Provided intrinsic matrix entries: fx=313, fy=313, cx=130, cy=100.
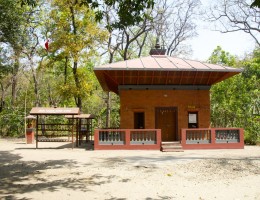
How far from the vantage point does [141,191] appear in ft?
27.6

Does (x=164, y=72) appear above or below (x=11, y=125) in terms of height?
above

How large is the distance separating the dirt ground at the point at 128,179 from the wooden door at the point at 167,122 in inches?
258

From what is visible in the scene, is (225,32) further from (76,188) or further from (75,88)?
(76,188)

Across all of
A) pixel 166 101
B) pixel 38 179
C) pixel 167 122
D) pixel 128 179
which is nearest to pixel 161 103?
pixel 166 101

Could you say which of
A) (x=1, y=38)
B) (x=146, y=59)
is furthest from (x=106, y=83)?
(x=1, y=38)

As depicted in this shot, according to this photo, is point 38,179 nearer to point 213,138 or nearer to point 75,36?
point 213,138

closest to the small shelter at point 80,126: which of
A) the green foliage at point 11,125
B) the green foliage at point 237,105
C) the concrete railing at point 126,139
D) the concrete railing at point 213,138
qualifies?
the concrete railing at point 126,139

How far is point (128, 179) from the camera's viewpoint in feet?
32.7

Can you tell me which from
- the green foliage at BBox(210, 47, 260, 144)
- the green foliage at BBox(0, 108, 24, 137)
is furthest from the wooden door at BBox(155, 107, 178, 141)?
the green foliage at BBox(0, 108, 24, 137)

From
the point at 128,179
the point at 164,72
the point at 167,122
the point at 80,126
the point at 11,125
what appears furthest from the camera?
the point at 11,125

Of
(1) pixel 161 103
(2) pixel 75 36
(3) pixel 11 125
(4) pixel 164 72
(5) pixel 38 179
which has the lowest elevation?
(5) pixel 38 179

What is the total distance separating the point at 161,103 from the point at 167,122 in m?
1.30

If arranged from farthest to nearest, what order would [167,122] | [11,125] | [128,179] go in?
1. [11,125]
2. [167,122]
3. [128,179]

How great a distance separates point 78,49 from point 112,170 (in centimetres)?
1716
